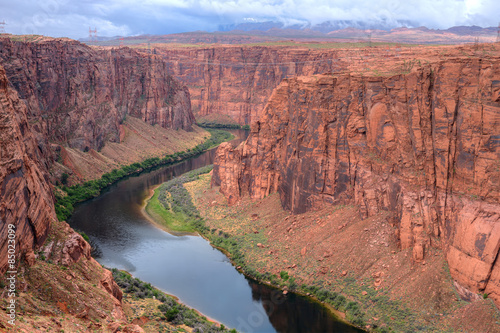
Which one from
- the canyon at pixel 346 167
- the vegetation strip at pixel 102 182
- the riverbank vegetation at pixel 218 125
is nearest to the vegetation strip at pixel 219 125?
the riverbank vegetation at pixel 218 125

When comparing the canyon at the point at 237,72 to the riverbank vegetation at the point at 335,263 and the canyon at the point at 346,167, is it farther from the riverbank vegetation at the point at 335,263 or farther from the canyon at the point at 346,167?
the riverbank vegetation at the point at 335,263

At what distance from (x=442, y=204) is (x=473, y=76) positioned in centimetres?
1063

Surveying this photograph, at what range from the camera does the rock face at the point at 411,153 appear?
4128cm

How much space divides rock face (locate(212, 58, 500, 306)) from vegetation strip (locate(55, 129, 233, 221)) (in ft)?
105

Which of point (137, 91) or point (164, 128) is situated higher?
point (137, 91)

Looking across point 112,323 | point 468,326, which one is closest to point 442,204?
point 468,326

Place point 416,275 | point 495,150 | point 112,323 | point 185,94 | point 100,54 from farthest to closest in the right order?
point 185,94 < point 100,54 < point 416,275 < point 495,150 < point 112,323

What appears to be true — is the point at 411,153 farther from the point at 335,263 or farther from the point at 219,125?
the point at 219,125

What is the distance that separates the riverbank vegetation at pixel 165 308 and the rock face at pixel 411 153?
59.8 feet

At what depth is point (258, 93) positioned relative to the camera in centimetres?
17912

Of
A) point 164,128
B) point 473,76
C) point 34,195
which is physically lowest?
point 164,128

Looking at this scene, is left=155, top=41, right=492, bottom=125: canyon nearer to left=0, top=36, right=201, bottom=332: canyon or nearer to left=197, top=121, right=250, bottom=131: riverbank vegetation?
left=197, top=121, right=250, bottom=131: riverbank vegetation

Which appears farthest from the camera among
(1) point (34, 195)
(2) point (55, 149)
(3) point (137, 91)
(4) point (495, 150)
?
(3) point (137, 91)

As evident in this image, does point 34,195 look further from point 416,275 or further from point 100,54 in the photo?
point 100,54
